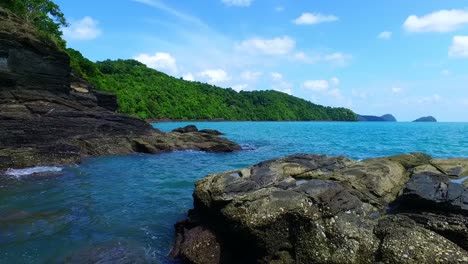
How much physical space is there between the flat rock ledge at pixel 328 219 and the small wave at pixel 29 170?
13525 millimetres

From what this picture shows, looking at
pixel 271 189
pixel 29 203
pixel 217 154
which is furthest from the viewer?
pixel 217 154

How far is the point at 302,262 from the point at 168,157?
2702cm

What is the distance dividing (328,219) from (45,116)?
2955cm

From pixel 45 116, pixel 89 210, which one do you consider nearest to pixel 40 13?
pixel 45 116

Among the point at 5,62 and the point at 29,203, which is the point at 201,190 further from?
the point at 5,62

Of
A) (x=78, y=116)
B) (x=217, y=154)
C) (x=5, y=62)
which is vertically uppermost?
(x=5, y=62)

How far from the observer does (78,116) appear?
1394 inches

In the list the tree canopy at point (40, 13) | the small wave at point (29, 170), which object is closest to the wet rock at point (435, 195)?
the small wave at point (29, 170)

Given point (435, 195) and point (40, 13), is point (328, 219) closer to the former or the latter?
point (435, 195)

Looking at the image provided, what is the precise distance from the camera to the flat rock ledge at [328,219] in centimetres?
859

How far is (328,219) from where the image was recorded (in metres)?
9.55

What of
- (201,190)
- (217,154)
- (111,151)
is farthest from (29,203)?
(217,154)

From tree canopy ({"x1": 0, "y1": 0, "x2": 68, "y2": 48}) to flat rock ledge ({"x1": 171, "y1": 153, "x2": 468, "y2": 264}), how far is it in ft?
156

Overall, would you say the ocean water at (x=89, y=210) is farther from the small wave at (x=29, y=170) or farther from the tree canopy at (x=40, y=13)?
the tree canopy at (x=40, y=13)
